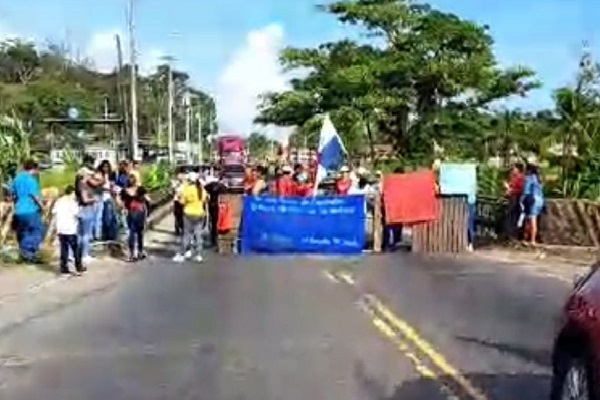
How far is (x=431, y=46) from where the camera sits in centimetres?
5128

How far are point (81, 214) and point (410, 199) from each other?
6976 mm

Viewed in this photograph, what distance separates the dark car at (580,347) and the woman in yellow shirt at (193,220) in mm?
16341

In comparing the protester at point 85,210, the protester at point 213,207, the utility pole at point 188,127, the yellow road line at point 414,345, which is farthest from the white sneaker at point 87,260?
the utility pole at point 188,127

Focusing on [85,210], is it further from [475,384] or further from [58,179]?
[58,179]

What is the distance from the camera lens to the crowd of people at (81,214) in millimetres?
21250

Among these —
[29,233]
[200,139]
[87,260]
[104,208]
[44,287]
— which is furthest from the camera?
[200,139]

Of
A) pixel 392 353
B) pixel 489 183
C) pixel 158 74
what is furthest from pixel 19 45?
pixel 392 353

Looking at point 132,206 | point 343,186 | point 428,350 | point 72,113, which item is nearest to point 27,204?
point 132,206

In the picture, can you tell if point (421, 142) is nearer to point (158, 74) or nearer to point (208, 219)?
point (208, 219)

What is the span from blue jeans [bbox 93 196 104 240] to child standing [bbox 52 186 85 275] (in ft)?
8.38

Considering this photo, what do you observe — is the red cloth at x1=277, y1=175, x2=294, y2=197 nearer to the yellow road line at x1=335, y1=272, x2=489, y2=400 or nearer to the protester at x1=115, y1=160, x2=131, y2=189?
the protester at x1=115, y1=160, x2=131, y2=189

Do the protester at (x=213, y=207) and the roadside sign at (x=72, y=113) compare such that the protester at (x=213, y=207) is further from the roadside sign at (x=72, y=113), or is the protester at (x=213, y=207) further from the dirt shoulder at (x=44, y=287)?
the roadside sign at (x=72, y=113)

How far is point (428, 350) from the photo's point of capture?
11852 mm

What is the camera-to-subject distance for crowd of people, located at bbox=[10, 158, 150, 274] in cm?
2125
